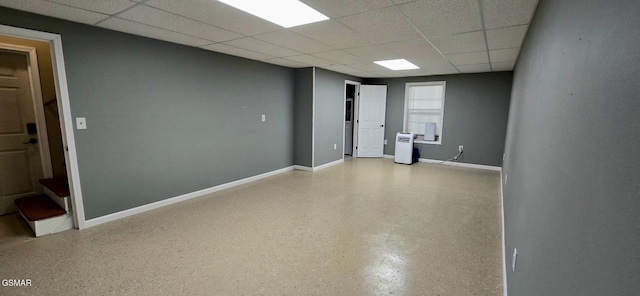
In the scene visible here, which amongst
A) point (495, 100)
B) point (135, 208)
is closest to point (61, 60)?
point (135, 208)

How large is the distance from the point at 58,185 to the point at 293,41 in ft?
10.8

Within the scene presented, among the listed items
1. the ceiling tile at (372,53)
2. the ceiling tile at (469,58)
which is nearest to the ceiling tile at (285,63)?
the ceiling tile at (372,53)

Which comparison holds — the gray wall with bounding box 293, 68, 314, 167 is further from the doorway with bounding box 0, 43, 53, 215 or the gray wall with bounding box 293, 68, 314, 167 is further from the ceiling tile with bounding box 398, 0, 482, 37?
the doorway with bounding box 0, 43, 53, 215

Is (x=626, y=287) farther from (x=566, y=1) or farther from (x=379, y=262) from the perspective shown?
(x=379, y=262)

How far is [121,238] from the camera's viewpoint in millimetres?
2744

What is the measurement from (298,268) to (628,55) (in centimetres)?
223

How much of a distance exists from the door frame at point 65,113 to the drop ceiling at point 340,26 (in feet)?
0.70

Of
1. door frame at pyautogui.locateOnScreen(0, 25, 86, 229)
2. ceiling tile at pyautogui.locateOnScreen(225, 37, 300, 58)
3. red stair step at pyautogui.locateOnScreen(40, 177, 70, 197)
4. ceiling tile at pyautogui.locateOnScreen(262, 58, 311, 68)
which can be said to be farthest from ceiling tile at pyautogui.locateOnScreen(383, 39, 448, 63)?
red stair step at pyautogui.locateOnScreen(40, 177, 70, 197)

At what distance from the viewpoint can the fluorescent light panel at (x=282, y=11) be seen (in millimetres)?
2236

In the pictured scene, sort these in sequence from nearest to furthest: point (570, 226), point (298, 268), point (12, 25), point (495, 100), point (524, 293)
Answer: point (570, 226), point (524, 293), point (298, 268), point (12, 25), point (495, 100)

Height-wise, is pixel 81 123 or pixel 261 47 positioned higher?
pixel 261 47

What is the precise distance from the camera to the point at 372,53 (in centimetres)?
392

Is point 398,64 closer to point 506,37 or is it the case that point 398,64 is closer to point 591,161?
point 506,37

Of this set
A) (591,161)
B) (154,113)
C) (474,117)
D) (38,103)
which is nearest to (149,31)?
(154,113)
